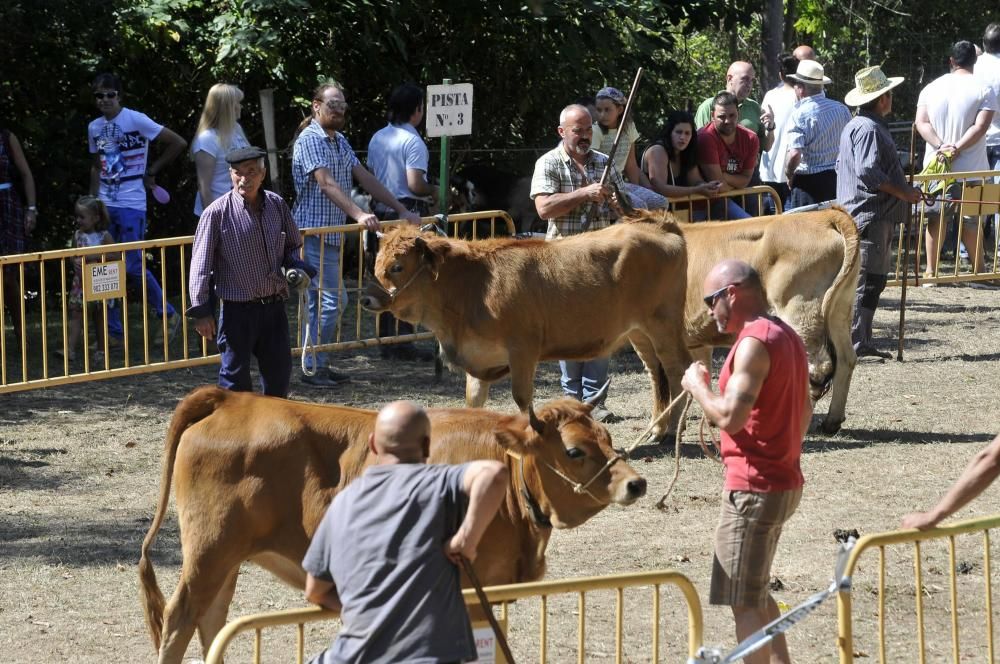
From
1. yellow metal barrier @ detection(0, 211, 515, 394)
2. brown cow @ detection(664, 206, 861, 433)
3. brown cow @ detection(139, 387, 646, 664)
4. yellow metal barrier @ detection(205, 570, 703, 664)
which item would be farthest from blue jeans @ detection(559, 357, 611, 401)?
yellow metal barrier @ detection(205, 570, 703, 664)

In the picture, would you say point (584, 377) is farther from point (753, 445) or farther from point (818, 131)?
point (753, 445)

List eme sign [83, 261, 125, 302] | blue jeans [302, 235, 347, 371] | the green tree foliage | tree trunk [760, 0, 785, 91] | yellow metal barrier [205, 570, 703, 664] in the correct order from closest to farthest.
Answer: yellow metal barrier [205, 570, 703, 664], eme sign [83, 261, 125, 302], blue jeans [302, 235, 347, 371], the green tree foliage, tree trunk [760, 0, 785, 91]

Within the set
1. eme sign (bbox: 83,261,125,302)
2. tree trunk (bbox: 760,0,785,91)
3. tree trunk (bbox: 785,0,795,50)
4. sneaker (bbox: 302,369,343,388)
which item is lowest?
sneaker (bbox: 302,369,343,388)

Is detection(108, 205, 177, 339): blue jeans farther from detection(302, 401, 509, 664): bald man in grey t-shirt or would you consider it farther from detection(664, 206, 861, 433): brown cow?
detection(302, 401, 509, 664): bald man in grey t-shirt

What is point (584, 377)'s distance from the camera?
1062 centimetres

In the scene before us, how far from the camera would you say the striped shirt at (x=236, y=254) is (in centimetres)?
829

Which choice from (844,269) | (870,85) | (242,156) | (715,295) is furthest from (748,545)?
(870,85)

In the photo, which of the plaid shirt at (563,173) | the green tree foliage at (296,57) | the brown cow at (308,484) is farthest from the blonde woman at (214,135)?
the brown cow at (308,484)

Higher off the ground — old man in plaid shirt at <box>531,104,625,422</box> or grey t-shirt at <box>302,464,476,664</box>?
old man in plaid shirt at <box>531,104,625,422</box>

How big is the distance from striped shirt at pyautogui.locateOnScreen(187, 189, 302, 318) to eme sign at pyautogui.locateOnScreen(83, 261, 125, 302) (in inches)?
113

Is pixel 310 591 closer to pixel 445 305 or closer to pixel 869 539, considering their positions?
pixel 869 539

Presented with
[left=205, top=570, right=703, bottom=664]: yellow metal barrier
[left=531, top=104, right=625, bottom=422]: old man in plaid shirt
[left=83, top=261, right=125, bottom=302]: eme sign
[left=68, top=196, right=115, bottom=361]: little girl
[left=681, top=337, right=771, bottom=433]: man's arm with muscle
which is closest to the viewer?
[left=205, top=570, right=703, bottom=664]: yellow metal barrier

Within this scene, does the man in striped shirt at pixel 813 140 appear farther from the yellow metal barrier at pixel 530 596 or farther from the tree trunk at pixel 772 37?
the yellow metal barrier at pixel 530 596

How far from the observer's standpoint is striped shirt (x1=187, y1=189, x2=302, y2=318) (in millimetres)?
8289
